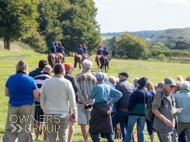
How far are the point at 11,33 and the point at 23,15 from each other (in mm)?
3110

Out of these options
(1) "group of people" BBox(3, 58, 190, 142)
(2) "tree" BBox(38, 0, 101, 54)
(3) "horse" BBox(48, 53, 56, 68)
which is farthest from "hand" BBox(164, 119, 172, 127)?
(2) "tree" BBox(38, 0, 101, 54)

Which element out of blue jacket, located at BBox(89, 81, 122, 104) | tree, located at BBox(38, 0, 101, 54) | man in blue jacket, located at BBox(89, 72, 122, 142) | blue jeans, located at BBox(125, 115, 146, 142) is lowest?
blue jeans, located at BBox(125, 115, 146, 142)

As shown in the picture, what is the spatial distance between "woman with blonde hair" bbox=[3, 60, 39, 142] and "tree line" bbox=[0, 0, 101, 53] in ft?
121

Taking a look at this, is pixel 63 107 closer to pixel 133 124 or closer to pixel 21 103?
pixel 21 103

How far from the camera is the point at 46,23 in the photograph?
187ft

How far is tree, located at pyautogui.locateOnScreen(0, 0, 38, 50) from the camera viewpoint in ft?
137

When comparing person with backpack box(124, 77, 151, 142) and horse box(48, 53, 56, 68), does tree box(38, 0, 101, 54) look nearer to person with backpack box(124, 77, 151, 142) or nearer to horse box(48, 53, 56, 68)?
horse box(48, 53, 56, 68)

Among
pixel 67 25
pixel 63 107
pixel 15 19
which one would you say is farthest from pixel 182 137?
pixel 67 25

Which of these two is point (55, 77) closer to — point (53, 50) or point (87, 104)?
point (87, 104)

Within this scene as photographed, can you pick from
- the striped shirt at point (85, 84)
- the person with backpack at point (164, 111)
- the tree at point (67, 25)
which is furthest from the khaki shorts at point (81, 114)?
the tree at point (67, 25)

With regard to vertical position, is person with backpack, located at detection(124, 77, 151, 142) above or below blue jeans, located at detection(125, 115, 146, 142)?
above

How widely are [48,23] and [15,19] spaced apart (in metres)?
14.5

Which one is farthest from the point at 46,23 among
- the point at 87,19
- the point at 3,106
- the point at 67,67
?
the point at 67,67

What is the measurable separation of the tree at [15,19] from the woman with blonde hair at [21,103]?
36.9 metres
